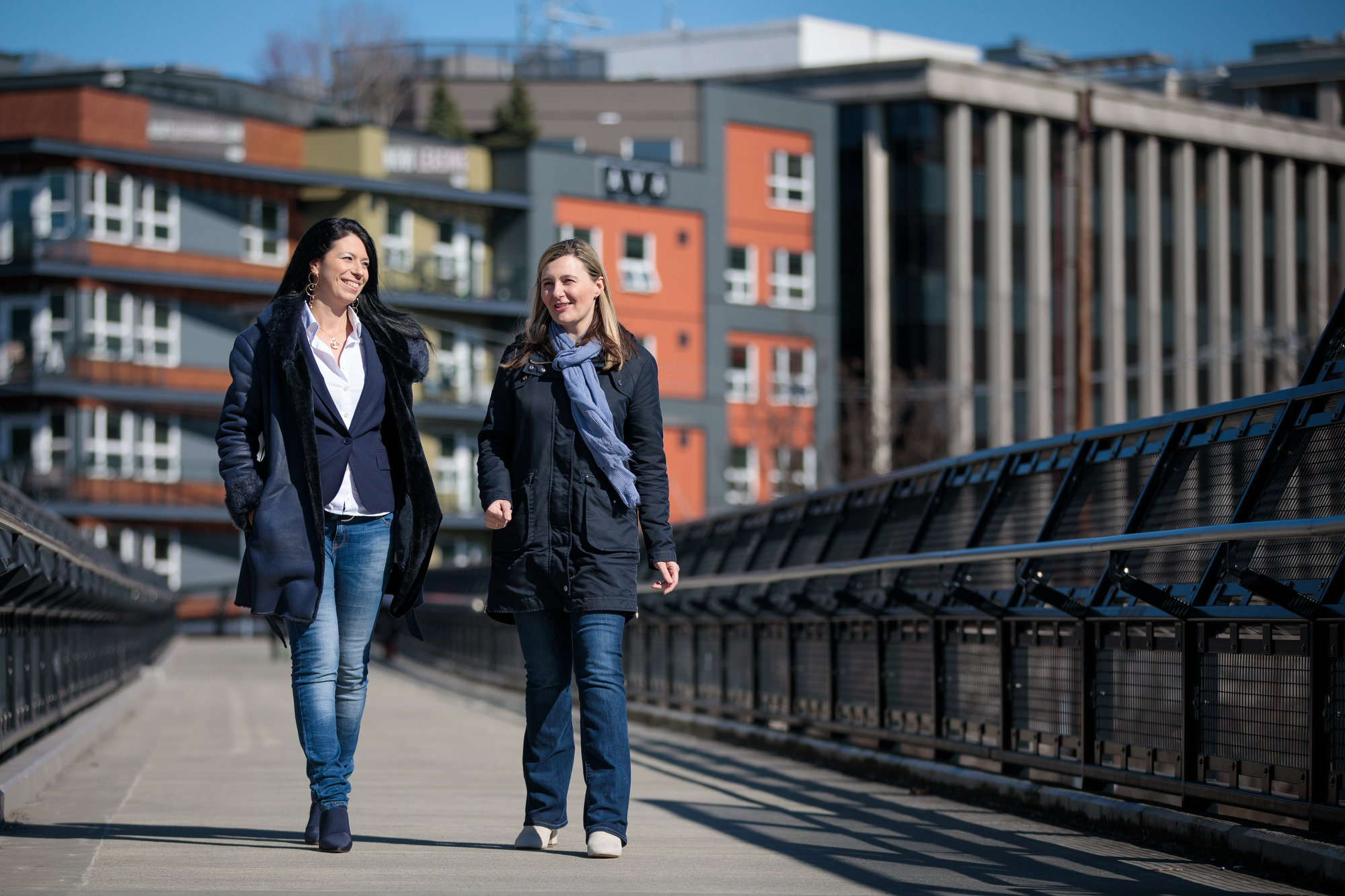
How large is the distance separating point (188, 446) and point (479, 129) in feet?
59.4

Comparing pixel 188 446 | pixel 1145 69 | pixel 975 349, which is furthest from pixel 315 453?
pixel 1145 69

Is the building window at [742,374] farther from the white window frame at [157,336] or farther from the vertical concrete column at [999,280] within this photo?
the white window frame at [157,336]

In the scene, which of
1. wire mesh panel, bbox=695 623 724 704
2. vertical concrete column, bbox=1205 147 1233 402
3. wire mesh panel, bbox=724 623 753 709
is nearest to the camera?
wire mesh panel, bbox=724 623 753 709

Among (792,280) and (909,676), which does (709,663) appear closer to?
(909,676)

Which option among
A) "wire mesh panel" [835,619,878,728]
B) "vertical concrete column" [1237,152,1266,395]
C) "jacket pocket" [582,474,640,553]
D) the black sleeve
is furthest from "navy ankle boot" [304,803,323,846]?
"vertical concrete column" [1237,152,1266,395]

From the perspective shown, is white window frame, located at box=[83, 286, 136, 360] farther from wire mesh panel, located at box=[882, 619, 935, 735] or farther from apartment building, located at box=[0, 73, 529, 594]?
wire mesh panel, located at box=[882, 619, 935, 735]

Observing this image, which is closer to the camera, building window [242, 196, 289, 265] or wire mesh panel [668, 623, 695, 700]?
wire mesh panel [668, 623, 695, 700]

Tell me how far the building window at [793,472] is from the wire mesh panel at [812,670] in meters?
40.7

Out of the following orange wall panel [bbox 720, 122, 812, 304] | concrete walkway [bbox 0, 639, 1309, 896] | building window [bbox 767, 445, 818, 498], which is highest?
orange wall panel [bbox 720, 122, 812, 304]

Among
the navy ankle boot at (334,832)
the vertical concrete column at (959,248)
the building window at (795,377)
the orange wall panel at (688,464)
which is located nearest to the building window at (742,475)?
the orange wall panel at (688,464)

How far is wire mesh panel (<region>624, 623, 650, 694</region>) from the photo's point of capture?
17.0 meters

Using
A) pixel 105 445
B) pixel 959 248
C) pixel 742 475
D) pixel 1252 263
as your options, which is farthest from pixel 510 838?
pixel 1252 263

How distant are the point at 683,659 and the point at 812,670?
3.85 meters

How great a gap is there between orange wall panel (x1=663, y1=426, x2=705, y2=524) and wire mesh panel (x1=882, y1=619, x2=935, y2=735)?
1970 inches
